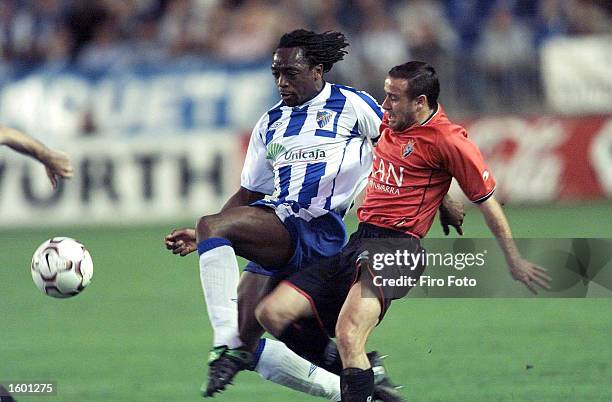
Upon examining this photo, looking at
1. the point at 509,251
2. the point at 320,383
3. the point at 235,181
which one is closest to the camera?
the point at 509,251

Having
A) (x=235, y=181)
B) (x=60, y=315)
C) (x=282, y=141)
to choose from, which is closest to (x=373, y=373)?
(x=282, y=141)

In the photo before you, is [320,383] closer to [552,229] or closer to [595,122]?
[552,229]

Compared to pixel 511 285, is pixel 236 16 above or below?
above

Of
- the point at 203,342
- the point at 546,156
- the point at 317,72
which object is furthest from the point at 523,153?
the point at 317,72

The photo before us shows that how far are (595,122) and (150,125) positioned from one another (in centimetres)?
555

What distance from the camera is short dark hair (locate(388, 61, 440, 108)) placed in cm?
622

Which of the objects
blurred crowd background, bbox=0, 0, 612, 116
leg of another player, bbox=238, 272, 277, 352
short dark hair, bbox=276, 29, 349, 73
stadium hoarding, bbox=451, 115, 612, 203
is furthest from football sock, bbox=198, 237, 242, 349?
stadium hoarding, bbox=451, 115, 612, 203

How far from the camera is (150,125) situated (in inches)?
647

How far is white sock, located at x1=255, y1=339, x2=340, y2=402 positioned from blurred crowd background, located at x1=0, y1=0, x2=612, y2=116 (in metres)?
9.59

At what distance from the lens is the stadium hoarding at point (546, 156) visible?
53.5 feet

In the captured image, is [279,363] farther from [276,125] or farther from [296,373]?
[276,125]

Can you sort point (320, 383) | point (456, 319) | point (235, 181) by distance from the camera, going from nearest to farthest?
point (320, 383), point (456, 319), point (235, 181)

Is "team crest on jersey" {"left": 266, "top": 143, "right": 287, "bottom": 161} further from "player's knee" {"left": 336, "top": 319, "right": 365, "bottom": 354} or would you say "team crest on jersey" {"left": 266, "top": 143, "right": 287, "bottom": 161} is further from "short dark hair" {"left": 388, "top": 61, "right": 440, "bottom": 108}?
"player's knee" {"left": 336, "top": 319, "right": 365, "bottom": 354}

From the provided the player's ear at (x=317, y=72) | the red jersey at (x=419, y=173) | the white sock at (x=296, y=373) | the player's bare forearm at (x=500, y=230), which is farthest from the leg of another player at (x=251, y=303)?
the player's bare forearm at (x=500, y=230)
